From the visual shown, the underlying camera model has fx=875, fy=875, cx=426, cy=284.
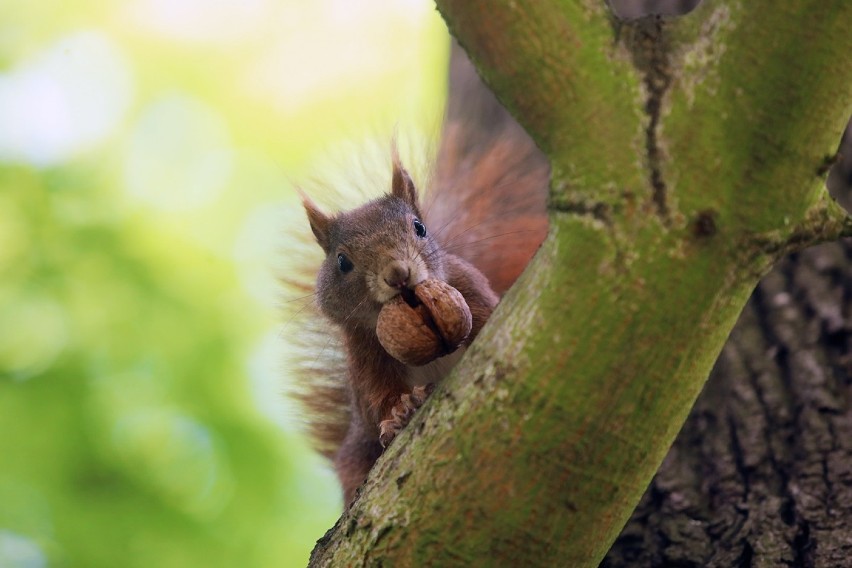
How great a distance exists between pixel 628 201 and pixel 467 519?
1.59ft

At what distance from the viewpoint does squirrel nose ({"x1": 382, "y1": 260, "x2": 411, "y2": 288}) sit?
1.93 metres

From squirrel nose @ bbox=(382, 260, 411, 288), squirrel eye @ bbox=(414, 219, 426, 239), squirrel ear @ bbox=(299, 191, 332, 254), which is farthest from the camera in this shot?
squirrel ear @ bbox=(299, 191, 332, 254)

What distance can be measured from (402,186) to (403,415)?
2.30 feet

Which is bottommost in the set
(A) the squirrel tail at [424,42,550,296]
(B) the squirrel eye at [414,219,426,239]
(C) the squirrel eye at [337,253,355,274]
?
(A) the squirrel tail at [424,42,550,296]

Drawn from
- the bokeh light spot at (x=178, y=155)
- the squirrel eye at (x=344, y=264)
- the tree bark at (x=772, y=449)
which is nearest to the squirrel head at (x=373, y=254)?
the squirrel eye at (x=344, y=264)

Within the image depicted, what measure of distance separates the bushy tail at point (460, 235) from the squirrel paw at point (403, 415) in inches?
23.2

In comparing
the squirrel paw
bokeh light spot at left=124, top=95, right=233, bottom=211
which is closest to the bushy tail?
the squirrel paw

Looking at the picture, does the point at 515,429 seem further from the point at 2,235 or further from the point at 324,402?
the point at 2,235

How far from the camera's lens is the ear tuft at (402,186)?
2.29 metres

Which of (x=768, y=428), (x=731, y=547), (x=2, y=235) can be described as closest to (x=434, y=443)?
(x=731, y=547)

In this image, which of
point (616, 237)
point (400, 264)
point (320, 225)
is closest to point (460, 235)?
point (320, 225)

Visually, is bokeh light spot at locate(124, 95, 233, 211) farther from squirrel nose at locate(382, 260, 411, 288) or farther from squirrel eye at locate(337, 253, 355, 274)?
squirrel nose at locate(382, 260, 411, 288)

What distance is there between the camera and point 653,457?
4.05 ft

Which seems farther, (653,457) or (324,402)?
(324,402)
